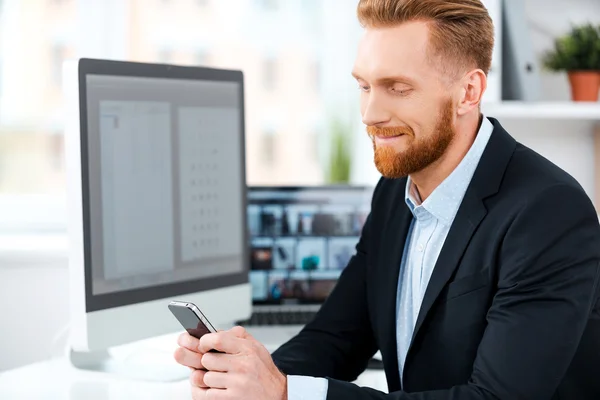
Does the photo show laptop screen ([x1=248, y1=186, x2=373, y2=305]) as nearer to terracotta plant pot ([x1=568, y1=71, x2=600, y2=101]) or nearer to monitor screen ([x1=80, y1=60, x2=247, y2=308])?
monitor screen ([x1=80, y1=60, x2=247, y2=308])

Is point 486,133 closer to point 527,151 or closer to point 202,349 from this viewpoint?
point 527,151

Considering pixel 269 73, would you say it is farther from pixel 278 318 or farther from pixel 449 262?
pixel 449 262

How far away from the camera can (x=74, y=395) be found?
145 cm

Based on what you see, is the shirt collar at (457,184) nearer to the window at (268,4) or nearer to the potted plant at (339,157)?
the potted plant at (339,157)

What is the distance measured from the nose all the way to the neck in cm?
12

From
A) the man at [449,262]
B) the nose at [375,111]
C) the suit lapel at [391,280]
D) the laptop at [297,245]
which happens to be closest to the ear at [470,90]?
the man at [449,262]

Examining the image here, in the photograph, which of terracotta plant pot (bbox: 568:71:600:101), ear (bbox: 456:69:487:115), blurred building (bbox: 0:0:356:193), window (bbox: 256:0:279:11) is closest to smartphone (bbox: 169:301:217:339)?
ear (bbox: 456:69:487:115)

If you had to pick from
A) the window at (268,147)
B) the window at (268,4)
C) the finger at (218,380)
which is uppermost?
the window at (268,4)

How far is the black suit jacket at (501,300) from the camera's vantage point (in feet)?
3.90

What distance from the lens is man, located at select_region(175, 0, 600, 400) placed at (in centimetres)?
119

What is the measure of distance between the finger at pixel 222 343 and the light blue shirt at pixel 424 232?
388mm

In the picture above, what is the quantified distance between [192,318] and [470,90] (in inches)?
22.8

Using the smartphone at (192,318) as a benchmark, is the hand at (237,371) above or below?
below

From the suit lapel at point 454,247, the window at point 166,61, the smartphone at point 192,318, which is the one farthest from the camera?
the window at point 166,61
